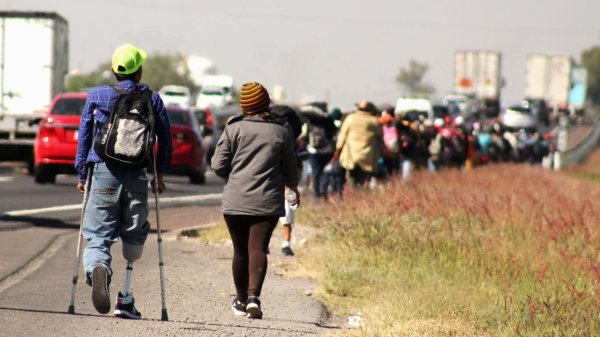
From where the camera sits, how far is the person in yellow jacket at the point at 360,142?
A: 18.9 m

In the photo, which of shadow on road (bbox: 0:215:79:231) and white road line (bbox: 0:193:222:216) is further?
white road line (bbox: 0:193:222:216)

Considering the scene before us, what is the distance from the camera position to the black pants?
30.2ft

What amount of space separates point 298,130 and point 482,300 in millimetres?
3360

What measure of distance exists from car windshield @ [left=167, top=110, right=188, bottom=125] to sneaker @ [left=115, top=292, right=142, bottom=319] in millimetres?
17969

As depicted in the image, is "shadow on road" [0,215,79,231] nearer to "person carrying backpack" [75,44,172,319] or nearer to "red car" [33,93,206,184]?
"red car" [33,93,206,184]

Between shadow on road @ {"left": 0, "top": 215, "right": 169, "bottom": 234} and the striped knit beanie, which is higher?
the striped knit beanie

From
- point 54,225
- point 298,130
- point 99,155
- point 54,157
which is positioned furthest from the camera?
point 54,157

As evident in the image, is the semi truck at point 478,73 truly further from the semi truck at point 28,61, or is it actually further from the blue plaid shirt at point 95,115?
the blue plaid shirt at point 95,115

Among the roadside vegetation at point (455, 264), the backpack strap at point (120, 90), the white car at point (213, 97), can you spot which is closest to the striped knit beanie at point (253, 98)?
the backpack strap at point (120, 90)

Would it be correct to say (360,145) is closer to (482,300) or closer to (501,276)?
(501,276)

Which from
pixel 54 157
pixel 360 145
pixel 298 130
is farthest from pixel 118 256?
pixel 54 157

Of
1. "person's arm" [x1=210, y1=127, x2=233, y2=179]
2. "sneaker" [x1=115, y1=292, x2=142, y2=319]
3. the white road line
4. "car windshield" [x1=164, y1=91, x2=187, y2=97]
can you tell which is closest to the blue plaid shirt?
"person's arm" [x1=210, y1=127, x2=233, y2=179]

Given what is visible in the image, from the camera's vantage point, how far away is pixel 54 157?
23.5m

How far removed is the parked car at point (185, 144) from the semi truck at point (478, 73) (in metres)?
66.2
